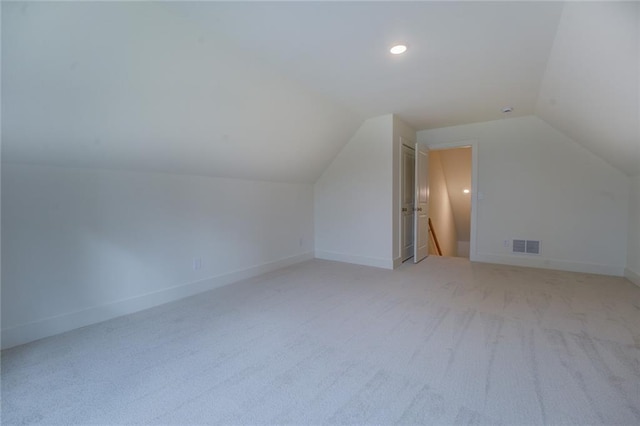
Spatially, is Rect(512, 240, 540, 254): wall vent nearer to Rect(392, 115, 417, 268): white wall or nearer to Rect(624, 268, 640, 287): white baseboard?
Rect(624, 268, 640, 287): white baseboard

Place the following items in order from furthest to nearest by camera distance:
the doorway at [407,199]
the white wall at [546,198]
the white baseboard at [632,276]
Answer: the doorway at [407,199]
the white wall at [546,198]
the white baseboard at [632,276]

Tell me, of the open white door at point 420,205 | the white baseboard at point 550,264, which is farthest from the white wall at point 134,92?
the white baseboard at point 550,264

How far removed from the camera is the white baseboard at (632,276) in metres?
3.29

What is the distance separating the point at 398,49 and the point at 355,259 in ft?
10.4

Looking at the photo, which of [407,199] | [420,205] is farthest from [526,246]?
[407,199]

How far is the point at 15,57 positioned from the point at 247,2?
140 cm

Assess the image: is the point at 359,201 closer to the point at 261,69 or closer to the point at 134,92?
the point at 261,69

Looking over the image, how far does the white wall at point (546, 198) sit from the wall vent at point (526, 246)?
0.24 ft

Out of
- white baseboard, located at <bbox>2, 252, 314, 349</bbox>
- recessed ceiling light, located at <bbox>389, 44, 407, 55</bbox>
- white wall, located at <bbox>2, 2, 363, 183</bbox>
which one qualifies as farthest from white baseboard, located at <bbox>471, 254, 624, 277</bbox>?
white baseboard, located at <bbox>2, 252, 314, 349</bbox>

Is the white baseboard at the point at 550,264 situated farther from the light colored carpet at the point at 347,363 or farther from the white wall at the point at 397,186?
the white wall at the point at 397,186

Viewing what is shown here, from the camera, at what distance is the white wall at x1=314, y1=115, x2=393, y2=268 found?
426 centimetres

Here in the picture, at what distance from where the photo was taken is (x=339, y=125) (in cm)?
412

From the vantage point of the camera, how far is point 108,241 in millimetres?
2613

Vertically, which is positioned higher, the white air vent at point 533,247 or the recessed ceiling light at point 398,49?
the recessed ceiling light at point 398,49
